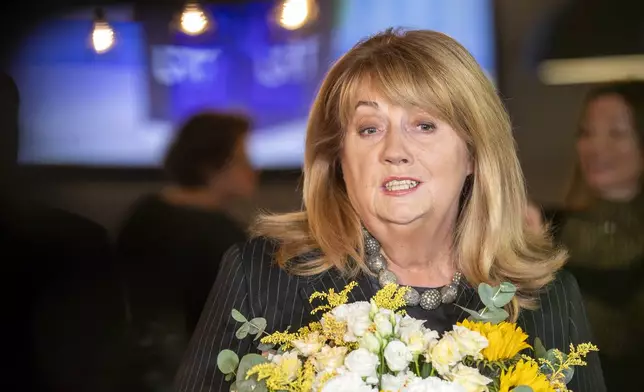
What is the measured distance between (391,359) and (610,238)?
2.29 m

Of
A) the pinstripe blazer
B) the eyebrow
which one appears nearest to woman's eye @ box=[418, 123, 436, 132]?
the eyebrow

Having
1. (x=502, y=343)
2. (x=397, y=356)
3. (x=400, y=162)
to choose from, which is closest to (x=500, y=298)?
(x=502, y=343)

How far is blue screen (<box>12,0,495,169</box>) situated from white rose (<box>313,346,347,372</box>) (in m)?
2.18

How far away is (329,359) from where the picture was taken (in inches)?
52.6

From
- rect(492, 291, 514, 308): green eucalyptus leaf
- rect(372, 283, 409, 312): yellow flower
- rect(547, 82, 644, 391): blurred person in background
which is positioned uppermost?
rect(372, 283, 409, 312): yellow flower

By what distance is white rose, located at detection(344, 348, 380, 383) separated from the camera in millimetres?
1293

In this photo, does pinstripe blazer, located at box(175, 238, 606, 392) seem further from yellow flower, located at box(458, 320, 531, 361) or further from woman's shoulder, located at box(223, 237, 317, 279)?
yellow flower, located at box(458, 320, 531, 361)

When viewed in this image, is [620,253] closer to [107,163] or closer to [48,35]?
[107,163]

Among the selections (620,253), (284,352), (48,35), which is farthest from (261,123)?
(284,352)

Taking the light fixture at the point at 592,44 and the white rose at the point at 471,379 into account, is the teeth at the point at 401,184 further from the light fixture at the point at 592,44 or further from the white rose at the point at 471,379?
the light fixture at the point at 592,44

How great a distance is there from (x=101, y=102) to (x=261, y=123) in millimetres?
595

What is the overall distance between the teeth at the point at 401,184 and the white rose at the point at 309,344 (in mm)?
534

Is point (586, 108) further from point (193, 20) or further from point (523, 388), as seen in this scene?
point (523, 388)

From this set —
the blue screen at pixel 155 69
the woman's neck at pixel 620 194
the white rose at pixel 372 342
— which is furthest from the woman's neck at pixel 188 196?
the white rose at pixel 372 342
